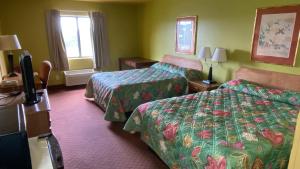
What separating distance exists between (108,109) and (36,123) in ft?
4.26

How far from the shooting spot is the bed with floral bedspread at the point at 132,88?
3.33m

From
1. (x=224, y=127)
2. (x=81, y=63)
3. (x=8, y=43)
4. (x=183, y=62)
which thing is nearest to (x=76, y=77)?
(x=81, y=63)

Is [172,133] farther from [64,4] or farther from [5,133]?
[64,4]

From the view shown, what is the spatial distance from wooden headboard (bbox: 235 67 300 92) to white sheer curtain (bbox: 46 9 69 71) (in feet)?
13.9

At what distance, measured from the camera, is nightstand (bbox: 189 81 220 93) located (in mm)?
3452

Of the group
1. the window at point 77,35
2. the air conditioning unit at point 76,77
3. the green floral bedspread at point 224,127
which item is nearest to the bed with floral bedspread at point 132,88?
the green floral bedspread at point 224,127

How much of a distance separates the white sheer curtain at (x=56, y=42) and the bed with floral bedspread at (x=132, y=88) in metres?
1.54

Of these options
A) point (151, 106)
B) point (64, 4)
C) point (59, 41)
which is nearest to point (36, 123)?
point (151, 106)

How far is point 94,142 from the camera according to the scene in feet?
9.29

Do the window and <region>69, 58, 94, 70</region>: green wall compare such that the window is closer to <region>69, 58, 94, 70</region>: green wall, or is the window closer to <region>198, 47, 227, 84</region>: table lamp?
<region>69, 58, 94, 70</region>: green wall

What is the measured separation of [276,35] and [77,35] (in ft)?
15.6

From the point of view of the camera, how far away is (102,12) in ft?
18.3

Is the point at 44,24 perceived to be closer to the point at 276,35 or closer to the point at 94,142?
the point at 94,142

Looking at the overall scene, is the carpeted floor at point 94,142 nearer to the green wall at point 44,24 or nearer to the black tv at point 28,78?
the black tv at point 28,78
